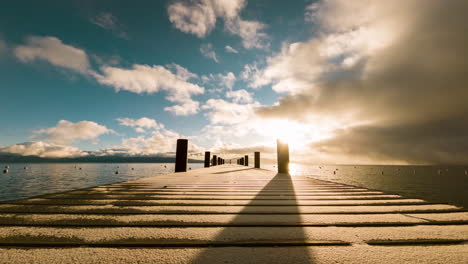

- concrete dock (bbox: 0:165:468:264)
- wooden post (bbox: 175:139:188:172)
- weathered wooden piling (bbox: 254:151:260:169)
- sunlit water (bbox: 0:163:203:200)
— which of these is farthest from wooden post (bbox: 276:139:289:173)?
sunlit water (bbox: 0:163:203:200)

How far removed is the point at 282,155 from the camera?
435 inches

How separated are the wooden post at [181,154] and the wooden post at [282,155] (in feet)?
17.1

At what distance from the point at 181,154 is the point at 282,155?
222 inches

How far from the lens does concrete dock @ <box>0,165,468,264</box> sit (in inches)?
62.2

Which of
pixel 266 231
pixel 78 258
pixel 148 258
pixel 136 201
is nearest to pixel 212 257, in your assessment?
pixel 148 258

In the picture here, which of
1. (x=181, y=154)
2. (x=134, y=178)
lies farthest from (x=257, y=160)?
(x=134, y=178)

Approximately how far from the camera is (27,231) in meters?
2.03

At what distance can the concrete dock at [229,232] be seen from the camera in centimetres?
158

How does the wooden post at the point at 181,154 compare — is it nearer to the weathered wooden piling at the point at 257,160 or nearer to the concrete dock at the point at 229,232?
the concrete dock at the point at 229,232

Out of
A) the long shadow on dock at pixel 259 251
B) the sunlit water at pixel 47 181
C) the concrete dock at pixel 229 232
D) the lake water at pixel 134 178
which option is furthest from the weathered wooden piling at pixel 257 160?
the sunlit water at pixel 47 181

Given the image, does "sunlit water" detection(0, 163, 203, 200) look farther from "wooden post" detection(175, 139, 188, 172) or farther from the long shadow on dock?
the long shadow on dock

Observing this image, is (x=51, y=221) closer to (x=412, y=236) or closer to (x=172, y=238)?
(x=172, y=238)

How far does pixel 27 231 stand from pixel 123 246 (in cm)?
120

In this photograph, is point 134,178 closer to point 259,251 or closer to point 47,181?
point 47,181
